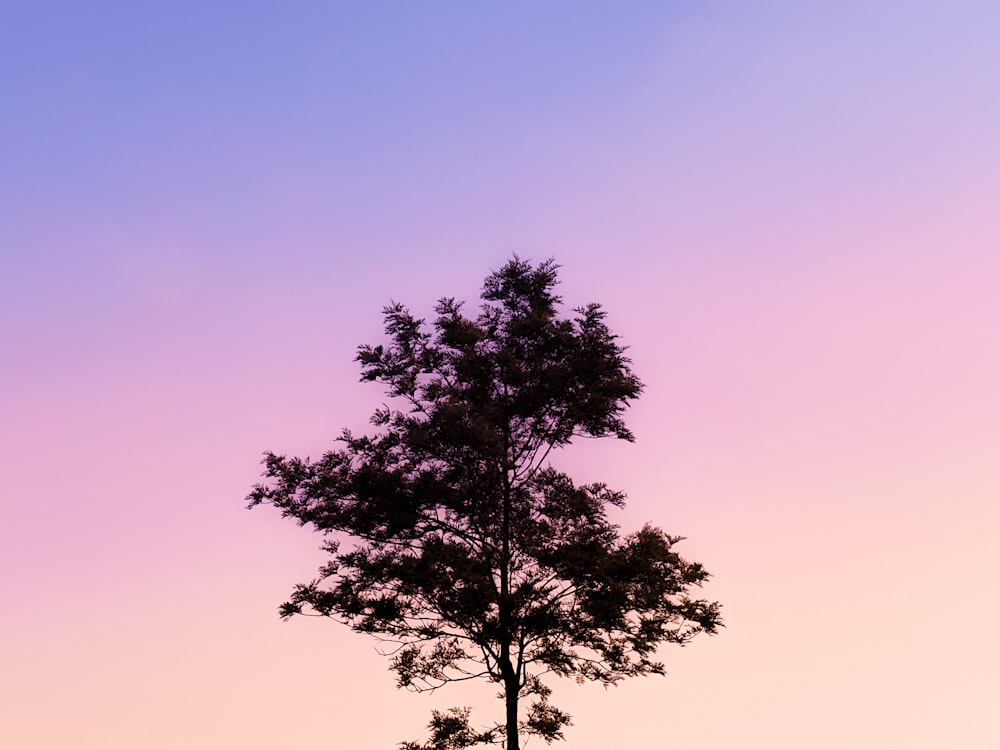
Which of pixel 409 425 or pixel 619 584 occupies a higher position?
pixel 409 425

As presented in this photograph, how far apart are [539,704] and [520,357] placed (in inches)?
380

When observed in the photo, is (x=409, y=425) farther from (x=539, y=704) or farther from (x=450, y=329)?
(x=539, y=704)

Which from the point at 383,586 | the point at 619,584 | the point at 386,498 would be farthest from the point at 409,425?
the point at 619,584

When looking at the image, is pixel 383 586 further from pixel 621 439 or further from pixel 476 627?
pixel 621 439

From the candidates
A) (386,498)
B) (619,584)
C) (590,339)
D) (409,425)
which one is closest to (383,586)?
(386,498)

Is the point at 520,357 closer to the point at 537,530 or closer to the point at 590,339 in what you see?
the point at 590,339

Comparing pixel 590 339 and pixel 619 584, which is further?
pixel 590 339

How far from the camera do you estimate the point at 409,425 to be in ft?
104

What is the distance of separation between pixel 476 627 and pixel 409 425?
19.3 feet

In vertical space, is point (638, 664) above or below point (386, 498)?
below

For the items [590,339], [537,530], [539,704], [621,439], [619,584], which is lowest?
[539,704]

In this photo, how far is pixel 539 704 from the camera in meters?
30.9

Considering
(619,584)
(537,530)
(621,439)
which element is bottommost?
(619,584)

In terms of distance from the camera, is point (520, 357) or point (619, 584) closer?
point (619, 584)
